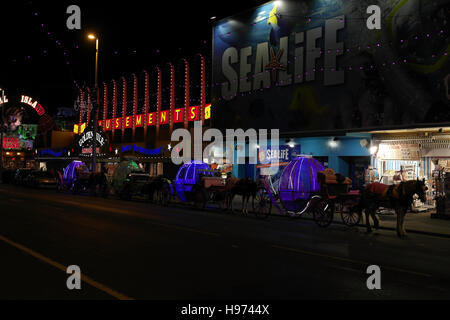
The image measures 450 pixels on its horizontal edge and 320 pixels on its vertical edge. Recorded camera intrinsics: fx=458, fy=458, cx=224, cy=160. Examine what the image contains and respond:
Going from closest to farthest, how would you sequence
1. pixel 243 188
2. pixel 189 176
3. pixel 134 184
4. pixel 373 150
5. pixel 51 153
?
pixel 243 188 < pixel 373 150 < pixel 189 176 < pixel 134 184 < pixel 51 153

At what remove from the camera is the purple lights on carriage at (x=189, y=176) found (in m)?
22.0

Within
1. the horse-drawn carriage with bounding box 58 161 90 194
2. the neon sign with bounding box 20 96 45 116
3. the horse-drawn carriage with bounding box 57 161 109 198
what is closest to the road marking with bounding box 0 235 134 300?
the horse-drawn carriage with bounding box 57 161 109 198

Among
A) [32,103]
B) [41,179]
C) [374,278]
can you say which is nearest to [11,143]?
[32,103]

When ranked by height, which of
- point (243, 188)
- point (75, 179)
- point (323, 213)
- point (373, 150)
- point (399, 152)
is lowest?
point (323, 213)

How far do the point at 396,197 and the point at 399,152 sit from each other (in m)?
8.66

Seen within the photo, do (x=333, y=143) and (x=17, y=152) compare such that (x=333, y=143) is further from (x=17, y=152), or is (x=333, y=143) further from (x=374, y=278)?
(x=17, y=152)

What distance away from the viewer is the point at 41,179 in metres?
38.3

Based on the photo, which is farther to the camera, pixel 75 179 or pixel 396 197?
pixel 75 179

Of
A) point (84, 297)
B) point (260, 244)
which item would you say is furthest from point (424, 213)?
point (84, 297)

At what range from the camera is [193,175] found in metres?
22.1

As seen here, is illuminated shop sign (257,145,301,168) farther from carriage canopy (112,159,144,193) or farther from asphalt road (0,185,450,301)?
asphalt road (0,185,450,301)
